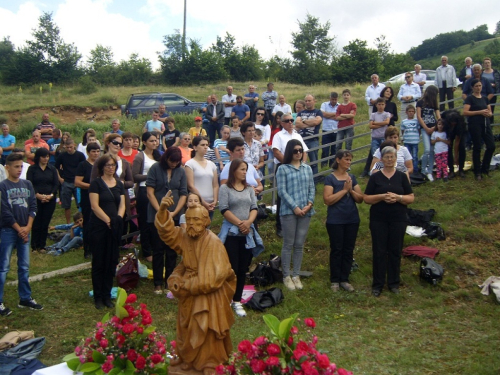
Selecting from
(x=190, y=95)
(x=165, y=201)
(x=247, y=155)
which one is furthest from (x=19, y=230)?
(x=190, y=95)

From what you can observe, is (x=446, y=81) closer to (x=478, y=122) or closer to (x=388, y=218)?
(x=478, y=122)

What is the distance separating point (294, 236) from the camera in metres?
7.69

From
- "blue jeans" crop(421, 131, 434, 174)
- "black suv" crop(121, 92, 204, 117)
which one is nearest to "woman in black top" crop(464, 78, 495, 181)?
"blue jeans" crop(421, 131, 434, 174)

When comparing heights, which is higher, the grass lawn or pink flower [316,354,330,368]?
pink flower [316,354,330,368]

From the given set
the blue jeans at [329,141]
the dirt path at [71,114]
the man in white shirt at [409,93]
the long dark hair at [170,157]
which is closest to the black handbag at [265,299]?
the long dark hair at [170,157]

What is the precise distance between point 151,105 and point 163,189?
16.2m

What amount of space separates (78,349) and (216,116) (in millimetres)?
10684

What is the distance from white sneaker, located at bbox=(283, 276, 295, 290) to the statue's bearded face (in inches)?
134

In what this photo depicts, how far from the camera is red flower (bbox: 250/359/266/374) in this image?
3522mm

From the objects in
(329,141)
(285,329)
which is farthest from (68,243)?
(285,329)

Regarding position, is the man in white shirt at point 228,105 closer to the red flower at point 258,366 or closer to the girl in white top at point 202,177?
the girl in white top at point 202,177

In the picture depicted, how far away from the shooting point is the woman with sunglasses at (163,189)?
765 cm

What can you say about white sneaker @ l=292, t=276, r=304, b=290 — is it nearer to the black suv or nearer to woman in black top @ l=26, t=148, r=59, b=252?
woman in black top @ l=26, t=148, r=59, b=252

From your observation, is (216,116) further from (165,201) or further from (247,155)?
(165,201)
